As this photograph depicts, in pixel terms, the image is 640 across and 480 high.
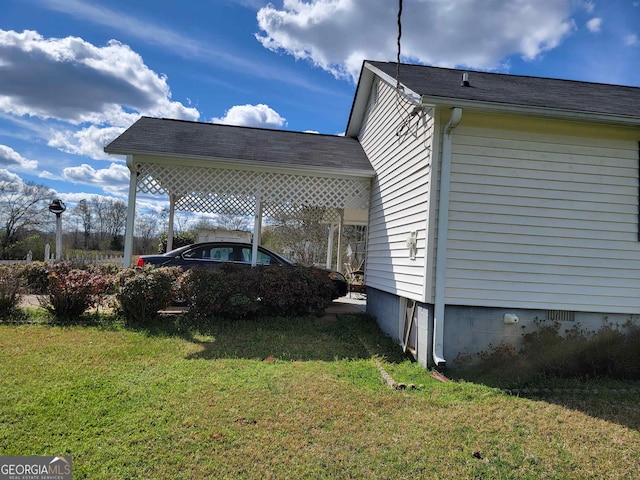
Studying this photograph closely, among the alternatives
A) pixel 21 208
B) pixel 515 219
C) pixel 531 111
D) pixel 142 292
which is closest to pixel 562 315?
pixel 515 219

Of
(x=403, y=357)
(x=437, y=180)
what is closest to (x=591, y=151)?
(x=437, y=180)

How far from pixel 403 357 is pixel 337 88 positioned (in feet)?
27.9

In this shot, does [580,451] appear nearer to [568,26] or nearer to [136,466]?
[136,466]

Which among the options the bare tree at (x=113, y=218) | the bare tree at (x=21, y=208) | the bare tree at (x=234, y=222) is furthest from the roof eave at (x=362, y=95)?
the bare tree at (x=113, y=218)

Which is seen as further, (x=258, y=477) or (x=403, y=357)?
(x=403, y=357)

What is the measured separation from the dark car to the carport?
64cm

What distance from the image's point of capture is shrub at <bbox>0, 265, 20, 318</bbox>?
276 inches

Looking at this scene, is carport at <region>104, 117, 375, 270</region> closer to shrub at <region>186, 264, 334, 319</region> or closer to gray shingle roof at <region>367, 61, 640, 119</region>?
shrub at <region>186, 264, 334, 319</region>

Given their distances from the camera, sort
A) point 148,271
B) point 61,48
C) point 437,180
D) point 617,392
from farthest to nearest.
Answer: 1. point 61,48
2. point 148,271
3. point 437,180
4. point 617,392

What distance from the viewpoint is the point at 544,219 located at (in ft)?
17.1

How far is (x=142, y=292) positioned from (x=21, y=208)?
28.0m

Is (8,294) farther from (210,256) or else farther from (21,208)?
(21,208)

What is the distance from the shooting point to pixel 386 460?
2873mm

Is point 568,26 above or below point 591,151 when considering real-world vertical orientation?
above
